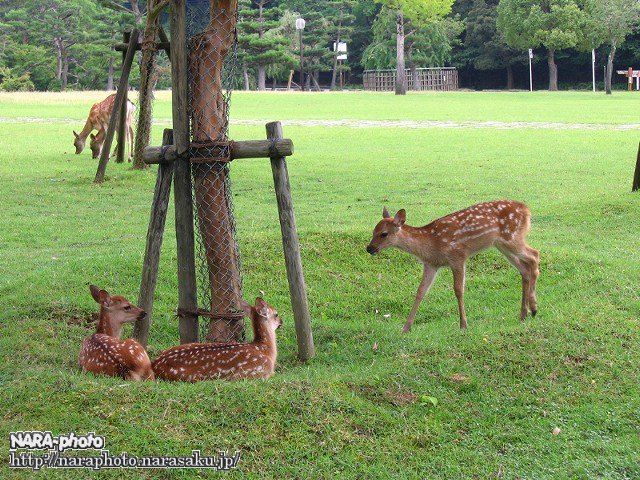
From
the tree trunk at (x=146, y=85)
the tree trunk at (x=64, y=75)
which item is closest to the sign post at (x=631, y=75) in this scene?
the tree trunk at (x=64, y=75)

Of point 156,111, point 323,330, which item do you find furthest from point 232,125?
point 323,330

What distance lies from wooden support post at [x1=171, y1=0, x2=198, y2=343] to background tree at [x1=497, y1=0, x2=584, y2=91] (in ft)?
183

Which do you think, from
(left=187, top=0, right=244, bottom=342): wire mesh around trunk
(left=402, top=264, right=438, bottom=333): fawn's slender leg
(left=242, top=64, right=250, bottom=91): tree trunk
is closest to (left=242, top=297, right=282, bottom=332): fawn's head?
(left=187, top=0, right=244, bottom=342): wire mesh around trunk

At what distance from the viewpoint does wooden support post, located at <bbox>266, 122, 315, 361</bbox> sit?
6.64 m

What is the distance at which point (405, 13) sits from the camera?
5959cm

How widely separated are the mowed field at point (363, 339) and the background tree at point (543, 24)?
151ft

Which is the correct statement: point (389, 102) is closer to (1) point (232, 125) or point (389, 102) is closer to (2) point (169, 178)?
(1) point (232, 125)

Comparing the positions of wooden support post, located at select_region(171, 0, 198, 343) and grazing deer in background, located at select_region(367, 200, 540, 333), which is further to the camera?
grazing deer in background, located at select_region(367, 200, 540, 333)

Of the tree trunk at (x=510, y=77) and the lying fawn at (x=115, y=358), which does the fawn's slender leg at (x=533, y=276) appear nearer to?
the lying fawn at (x=115, y=358)

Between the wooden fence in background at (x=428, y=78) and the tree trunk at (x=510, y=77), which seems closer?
the tree trunk at (x=510, y=77)

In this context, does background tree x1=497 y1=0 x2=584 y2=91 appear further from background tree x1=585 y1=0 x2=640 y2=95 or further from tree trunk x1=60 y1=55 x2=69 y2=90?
tree trunk x1=60 y1=55 x2=69 y2=90

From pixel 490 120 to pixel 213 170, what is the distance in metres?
24.9

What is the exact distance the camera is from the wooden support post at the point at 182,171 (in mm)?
6699

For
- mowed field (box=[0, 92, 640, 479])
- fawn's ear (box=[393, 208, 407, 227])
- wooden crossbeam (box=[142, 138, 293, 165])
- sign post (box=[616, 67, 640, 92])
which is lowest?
mowed field (box=[0, 92, 640, 479])
